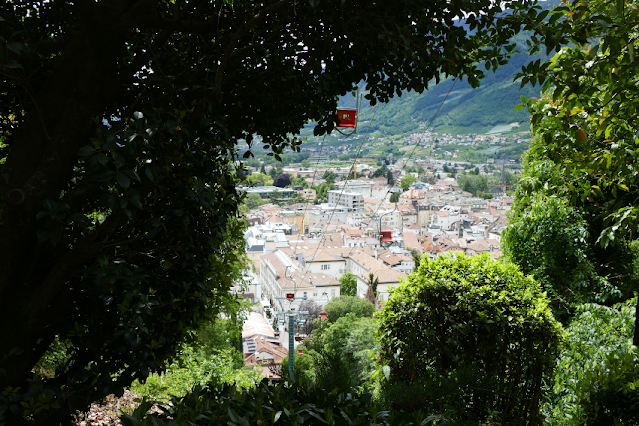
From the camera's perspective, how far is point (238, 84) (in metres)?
1.88

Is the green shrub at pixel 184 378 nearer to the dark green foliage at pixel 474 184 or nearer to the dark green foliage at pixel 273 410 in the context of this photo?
the dark green foliage at pixel 273 410

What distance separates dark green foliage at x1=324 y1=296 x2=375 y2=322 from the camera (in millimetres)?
15305

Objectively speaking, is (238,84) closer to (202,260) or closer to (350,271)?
(202,260)

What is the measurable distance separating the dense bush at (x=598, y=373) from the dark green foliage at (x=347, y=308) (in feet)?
37.2

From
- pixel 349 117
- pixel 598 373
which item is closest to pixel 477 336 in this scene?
pixel 598 373

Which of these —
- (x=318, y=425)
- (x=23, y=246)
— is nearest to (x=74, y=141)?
(x=23, y=246)

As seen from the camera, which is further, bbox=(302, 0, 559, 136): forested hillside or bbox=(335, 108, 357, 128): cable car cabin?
bbox=(302, 0, 559, 136): forested hillside

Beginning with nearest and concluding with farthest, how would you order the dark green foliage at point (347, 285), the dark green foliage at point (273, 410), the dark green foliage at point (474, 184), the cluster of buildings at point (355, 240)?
1. the dark green foliage at point (273, 410)
2. the cluster of buildings at point (355, 240)
3. the dark green foliage at point (347, 285)
4. the dark green foliage at point (474, 184)

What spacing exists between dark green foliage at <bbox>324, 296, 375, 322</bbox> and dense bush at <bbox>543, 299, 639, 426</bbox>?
37.2ft

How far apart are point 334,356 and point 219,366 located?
533 cm

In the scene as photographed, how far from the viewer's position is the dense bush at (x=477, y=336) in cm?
297

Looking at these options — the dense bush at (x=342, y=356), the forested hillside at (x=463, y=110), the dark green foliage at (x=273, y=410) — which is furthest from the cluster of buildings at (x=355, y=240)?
the dark green foliage at (x=273, y=410)

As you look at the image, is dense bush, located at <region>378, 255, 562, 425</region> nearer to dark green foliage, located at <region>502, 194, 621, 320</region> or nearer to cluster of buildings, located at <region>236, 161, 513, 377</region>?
dark green foliage, located at <region>502, 194, 621, 320</region>

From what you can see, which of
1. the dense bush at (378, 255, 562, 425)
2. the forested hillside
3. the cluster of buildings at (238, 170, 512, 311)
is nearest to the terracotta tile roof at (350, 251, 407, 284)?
the cluster of buildings at (238, 170, 512, 311)
